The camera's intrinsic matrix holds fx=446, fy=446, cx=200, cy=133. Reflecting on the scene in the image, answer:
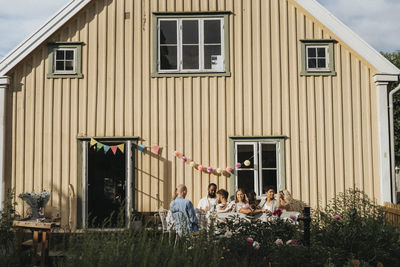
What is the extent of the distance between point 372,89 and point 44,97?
302 inches

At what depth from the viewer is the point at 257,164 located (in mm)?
10305

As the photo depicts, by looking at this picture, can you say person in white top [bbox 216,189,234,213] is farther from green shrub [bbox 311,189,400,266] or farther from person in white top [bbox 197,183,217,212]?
green shrub [bbox 311,189,400,266]

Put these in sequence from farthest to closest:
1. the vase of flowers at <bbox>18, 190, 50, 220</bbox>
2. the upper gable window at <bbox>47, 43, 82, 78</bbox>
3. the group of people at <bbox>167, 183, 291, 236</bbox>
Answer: the upper gable window at <bbox>47, 43, 82, 78</bbox> → the group of people at <bbox>167, 183, 291, 236</bbox> → the vase of flowers at <bbox>18, 190, 50, 220</bbox>

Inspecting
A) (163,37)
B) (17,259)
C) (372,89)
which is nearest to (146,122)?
(163,37)

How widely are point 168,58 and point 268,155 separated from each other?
3.31m

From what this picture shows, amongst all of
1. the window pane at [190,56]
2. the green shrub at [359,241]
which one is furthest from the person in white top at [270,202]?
the window pane at [190,56]

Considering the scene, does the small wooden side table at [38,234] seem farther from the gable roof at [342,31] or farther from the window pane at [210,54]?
the gable roof at [342,31]

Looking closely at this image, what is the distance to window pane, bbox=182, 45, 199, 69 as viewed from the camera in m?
10.6

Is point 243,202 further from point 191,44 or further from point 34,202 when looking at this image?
point 34,202

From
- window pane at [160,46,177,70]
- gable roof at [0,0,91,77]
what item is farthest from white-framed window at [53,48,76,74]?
window pane at [160,46,177,70]

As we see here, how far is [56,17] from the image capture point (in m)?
10.3

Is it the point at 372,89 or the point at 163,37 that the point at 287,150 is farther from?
the point at 163,37

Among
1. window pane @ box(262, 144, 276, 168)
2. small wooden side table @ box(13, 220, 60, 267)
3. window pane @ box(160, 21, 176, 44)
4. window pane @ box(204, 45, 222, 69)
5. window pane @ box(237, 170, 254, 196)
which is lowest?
small wooden side table @ box(13, 220, 60, 267)

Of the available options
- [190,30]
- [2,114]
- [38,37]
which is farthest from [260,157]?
[2,114]
